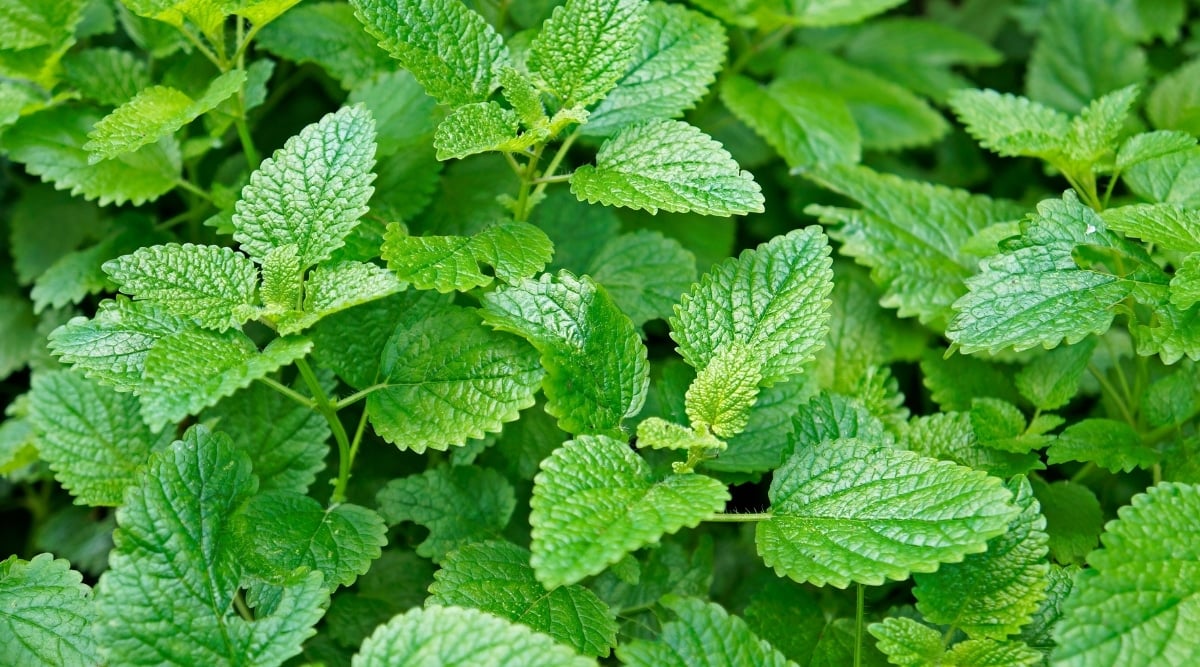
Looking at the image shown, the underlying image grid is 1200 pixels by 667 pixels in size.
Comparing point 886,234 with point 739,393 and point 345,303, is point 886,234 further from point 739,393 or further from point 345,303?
point 345,303

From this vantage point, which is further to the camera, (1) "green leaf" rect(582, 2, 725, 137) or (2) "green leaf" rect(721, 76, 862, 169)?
(2) "green leaf" rect(721, 76, 862, 169)

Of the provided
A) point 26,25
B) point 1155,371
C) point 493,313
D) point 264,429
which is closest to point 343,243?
point 493,313

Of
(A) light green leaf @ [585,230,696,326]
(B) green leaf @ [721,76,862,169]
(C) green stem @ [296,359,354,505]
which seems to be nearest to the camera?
(C) green stem @ [296,359,354,505]

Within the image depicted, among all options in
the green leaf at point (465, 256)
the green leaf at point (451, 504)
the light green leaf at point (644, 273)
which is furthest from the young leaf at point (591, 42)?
the green leaf at point (451, 504)

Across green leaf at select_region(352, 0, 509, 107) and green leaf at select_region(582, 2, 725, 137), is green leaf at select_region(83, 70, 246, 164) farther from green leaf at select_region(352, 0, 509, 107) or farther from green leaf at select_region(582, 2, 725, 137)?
green leaf at select_region(582, 2, 725, 137)

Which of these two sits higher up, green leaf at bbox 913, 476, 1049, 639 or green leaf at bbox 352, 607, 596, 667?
green leaf at bbox 352, 607, 596, 667

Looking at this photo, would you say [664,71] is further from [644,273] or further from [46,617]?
[46,617]

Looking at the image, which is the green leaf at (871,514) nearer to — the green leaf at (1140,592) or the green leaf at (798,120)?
the green leaf at (1140,592)

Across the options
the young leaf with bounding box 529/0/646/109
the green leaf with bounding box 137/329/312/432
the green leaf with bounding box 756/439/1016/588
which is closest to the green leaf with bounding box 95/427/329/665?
the green leaf with bounding box 137/329/312/432
